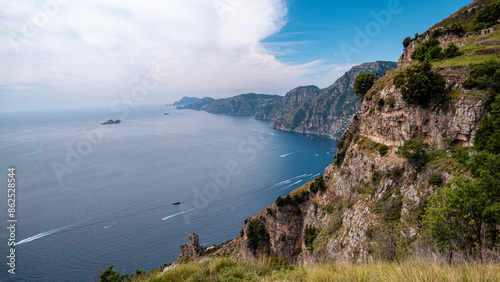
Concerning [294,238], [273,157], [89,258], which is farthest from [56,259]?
[273,157]

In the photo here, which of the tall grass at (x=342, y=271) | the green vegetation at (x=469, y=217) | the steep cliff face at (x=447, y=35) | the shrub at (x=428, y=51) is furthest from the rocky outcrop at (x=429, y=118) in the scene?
the tall grass at (x=342, y=271)

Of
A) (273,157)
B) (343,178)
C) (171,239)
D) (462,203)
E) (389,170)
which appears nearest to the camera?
(462,203)

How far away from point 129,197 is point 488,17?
11148 centimetres

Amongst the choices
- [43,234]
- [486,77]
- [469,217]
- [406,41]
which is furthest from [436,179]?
[43,234]

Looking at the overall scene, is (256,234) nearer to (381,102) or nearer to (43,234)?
(381,102)

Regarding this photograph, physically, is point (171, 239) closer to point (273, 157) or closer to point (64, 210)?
point (64, 210)

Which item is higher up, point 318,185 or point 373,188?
point 373,188

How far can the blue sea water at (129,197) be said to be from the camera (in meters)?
58.8

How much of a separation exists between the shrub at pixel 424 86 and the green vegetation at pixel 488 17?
71.3 ft

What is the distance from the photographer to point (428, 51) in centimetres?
3394

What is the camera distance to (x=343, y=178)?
123ft

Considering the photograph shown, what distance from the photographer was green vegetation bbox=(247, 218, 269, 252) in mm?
43344

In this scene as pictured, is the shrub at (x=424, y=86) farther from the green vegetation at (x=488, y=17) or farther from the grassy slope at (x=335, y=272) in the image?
the grassy slope at (x=335, y=272)

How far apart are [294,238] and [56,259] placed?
6170cm
